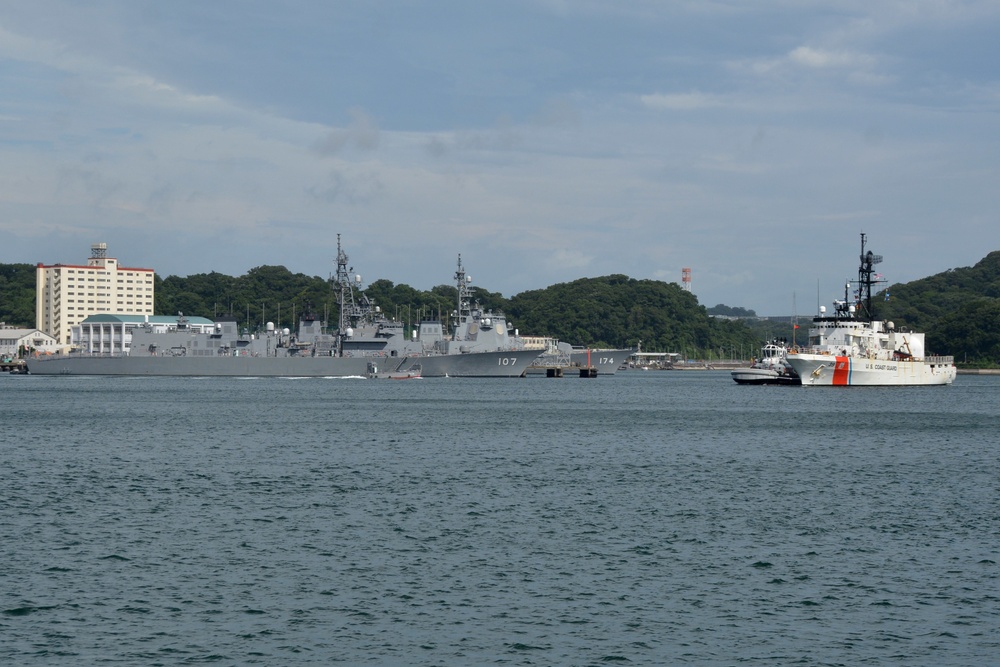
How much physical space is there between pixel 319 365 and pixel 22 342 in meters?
90.1

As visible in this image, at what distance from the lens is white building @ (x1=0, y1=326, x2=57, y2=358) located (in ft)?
604

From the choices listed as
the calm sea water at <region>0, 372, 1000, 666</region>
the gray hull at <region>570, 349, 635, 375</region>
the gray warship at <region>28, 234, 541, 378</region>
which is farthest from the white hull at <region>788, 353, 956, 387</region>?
the gray hull at <region>570, 349, 635, 375</region>

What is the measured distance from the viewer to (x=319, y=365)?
12025cm

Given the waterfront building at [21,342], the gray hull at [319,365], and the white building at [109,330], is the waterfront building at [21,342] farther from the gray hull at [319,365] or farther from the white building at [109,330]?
the gray hull at [319,365]

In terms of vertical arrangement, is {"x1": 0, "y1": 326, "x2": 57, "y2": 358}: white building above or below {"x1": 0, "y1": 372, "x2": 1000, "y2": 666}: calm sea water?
above

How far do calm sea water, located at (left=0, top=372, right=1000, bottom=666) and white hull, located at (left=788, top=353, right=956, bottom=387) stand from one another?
160 feet

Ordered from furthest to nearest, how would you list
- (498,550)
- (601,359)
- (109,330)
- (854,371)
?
(109,330) → (601,359) → (854,371) → (498,550)

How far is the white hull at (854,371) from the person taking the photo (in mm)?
93688

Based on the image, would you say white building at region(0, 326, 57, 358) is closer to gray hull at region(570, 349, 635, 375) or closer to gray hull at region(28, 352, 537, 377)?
gray hull at region(28, 352, 537, 377)

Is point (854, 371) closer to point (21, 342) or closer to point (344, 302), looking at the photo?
point (344, 302)

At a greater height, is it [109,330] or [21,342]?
[109,330]

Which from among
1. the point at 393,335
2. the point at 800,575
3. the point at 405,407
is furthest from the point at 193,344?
Result: the point at 800,575

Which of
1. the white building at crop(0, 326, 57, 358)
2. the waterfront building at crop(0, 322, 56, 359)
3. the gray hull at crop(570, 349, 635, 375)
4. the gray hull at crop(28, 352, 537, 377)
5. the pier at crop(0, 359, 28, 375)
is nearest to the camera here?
the gray hull at crop(28, 352, 537, 377)

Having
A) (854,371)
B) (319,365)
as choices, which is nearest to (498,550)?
(854,371)
